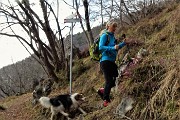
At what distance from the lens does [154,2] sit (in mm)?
17281

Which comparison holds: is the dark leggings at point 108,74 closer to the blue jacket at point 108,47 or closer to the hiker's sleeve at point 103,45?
the blue jacket at point 108,47

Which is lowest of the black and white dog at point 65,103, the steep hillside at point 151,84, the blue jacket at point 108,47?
the black and white dog at point 65,103

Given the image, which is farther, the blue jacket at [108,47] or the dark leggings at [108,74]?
the dark leggings at [108,74]

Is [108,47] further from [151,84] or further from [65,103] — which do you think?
[65,103]

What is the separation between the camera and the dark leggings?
8.47 m

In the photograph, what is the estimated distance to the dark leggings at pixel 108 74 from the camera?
27.8ft

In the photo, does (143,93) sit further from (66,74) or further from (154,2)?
(154,2)

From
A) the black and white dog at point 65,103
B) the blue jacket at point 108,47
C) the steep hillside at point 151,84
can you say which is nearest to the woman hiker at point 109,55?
the blue jacket at point 108,47

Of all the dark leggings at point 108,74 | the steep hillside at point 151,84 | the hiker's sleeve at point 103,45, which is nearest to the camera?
the steep hillside at point 151,84

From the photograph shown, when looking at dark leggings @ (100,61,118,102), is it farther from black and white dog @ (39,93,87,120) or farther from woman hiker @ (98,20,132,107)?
black and white dog @ (39,93,87,120)

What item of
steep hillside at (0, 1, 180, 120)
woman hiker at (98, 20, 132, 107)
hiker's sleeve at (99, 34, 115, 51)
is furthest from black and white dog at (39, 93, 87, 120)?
hiker's sleeve at (99, 34, 115, 51)

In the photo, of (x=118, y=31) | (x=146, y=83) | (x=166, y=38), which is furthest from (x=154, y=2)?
(x=146, y=83)

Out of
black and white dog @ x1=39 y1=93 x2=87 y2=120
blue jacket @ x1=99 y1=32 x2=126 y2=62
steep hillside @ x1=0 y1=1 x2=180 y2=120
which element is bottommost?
black and white dog @ x1=39 y1=93 x2=87 y2=120

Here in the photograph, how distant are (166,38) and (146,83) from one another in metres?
4.20
